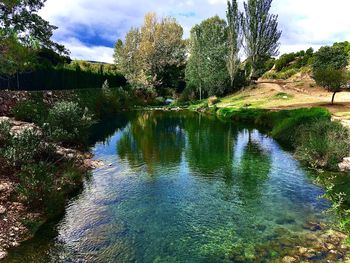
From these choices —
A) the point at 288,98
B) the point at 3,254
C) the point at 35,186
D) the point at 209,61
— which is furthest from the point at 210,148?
the point at 209,61

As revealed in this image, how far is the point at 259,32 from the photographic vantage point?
4928 centimetres

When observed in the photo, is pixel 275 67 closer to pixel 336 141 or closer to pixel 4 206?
pixel 336 141

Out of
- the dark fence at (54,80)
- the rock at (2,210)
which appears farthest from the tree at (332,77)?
the rock at (2,210)

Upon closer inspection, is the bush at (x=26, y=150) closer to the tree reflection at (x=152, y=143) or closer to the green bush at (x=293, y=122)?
the tree reflection at (x=152, y=143)

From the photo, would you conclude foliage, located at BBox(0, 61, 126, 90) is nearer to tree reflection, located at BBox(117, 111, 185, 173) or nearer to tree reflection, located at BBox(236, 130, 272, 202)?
tree reflection, located at BBox(117, 111, 185, 173)

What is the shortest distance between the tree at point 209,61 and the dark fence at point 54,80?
14.6 meters

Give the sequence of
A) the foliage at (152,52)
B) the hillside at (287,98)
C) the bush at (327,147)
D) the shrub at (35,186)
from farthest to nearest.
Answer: the foliage at (152,52) < the hillside at (287,98) < the bush at (327,147) < the shrub at (35,186)

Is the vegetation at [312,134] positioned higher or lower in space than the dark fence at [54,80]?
lower

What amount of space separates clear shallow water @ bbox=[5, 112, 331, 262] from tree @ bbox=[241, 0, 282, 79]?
33.6 meters

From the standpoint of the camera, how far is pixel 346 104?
30.3m

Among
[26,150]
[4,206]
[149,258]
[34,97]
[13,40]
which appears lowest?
[149,258]

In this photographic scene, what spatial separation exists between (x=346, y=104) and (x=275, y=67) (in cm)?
3889

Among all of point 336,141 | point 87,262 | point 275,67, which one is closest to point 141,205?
point 87,262

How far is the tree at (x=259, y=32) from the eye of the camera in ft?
160
